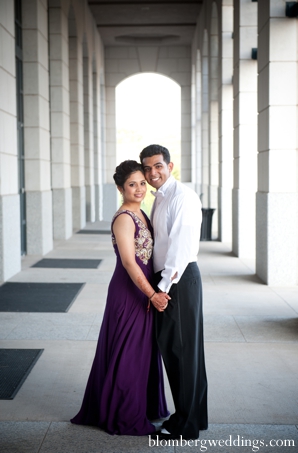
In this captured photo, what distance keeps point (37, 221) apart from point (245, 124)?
4533mm

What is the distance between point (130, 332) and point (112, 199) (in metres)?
24.4

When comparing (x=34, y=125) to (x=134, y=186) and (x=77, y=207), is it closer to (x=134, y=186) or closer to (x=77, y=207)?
(x=77, y=207)

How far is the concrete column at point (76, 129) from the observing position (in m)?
18.3

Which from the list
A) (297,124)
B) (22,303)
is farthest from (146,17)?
(22,303)

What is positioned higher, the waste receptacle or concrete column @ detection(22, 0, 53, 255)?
concrete column @ detection(22, 0, 53, 255)

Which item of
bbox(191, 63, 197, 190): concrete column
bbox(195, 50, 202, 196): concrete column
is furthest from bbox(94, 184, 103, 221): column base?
bbox(191, 63, 197, 190): concrete column

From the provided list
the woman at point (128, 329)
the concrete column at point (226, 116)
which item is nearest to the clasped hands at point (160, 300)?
the woman at point (128, 329)

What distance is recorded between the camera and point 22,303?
802 cm

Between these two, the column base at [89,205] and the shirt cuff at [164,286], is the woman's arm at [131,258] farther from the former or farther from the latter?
the column base at [89,205]

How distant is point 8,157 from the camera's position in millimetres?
9961

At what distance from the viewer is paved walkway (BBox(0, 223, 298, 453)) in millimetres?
3947

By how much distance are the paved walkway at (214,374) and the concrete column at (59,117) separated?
627 cm

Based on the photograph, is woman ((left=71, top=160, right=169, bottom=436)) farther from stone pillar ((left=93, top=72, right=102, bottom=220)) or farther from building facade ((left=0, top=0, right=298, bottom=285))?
stone pillar ((left=93, top=72, right=102, bottom=220))

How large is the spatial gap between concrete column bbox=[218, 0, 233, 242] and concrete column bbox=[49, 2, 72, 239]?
384 centimetres
